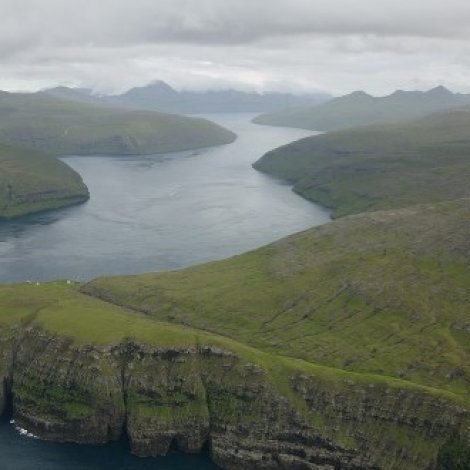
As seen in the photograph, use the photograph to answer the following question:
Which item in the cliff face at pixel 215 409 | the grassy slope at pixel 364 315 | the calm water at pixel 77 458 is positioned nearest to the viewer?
the cliff face at pixel 215 409

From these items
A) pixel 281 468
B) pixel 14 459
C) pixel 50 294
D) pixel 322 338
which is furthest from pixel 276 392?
pixel 50 294

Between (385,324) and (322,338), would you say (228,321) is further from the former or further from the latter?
(385,324)

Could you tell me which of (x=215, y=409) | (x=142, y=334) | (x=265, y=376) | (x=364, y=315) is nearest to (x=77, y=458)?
(x=215, y=409)

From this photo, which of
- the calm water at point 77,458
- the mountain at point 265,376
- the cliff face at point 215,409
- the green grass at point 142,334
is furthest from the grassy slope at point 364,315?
the calm water at point 77,458

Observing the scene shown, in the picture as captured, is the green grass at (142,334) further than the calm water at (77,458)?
Yes

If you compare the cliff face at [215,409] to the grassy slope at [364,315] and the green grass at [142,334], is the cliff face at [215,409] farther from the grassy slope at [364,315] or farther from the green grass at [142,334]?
the grassy slope at [364,315]

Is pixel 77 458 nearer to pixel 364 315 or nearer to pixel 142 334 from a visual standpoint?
pixel 142 334
